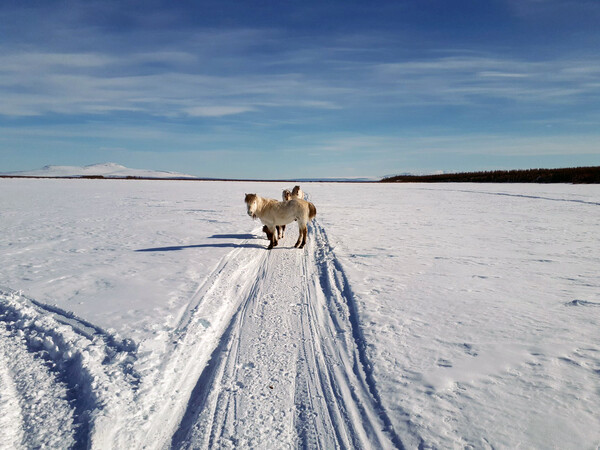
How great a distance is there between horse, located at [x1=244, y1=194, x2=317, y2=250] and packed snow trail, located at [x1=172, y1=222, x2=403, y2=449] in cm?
376

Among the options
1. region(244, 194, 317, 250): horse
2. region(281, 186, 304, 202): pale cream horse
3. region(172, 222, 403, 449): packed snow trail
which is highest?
region(281, 186, 304, 202): pale cream horse

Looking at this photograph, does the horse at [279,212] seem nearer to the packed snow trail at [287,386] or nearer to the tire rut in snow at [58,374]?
the packed snow trail at [287,386]

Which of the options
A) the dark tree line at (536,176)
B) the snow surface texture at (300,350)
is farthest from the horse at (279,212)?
the dark tree line at (536,176)

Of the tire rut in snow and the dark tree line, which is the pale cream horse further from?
the dark tree line

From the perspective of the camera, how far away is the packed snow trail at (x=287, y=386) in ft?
7.86

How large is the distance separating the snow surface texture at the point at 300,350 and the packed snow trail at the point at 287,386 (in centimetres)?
2

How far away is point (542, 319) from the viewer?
414 cm

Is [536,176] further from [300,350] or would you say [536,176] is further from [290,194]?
[300,350]

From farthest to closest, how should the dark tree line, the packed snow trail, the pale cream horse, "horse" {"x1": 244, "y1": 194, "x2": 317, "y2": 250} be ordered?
the dark tree line < the pale cream horse < "horse" {"x1": 244, "y1": 194, "x2": 317, "y2": 250} < the packed snow trail

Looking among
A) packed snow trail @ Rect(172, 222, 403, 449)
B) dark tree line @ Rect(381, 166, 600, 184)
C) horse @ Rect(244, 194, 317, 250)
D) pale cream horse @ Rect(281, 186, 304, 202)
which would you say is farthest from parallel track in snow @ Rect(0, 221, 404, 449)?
dark tree line @ Rect(381, 166, 600, 184)

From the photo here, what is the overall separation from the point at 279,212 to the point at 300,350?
5353 mm

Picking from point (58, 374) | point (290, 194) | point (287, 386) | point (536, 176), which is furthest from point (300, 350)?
point (536, 176)

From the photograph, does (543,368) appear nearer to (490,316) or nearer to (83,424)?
(490,316)

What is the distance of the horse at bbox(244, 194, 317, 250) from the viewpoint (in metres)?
8.51
